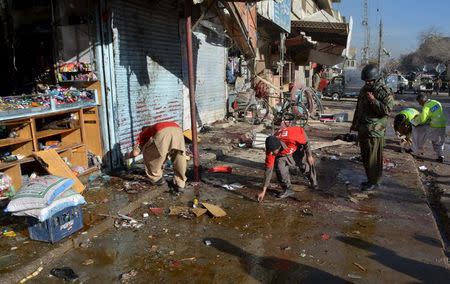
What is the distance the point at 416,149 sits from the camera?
9000mm

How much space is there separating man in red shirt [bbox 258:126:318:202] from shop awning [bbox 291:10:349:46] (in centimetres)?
1125

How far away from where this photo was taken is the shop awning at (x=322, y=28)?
16.1 meters

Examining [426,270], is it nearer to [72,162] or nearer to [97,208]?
[97,208]

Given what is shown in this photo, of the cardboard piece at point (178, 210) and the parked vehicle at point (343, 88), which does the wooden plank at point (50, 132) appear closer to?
the cardboard piece at point (178, 210)

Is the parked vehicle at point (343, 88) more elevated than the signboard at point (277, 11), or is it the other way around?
the signboard at point (277, 11)

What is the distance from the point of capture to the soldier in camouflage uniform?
5.89 meters

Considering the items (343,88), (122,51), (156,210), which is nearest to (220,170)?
(156,210)

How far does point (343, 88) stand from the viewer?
29578 millimetres

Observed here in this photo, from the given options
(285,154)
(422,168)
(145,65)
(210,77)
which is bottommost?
(422,168)

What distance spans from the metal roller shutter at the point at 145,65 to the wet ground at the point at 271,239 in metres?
1.50

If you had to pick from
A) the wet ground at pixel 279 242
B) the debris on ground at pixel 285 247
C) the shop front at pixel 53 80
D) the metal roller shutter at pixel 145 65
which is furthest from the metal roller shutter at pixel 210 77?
the debris on ground at pixel 285 247

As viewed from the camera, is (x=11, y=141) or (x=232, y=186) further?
(x=232, y=186)

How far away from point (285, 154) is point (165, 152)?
1799 millimetres

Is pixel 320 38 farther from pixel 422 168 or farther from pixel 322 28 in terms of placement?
pixel 422 168
